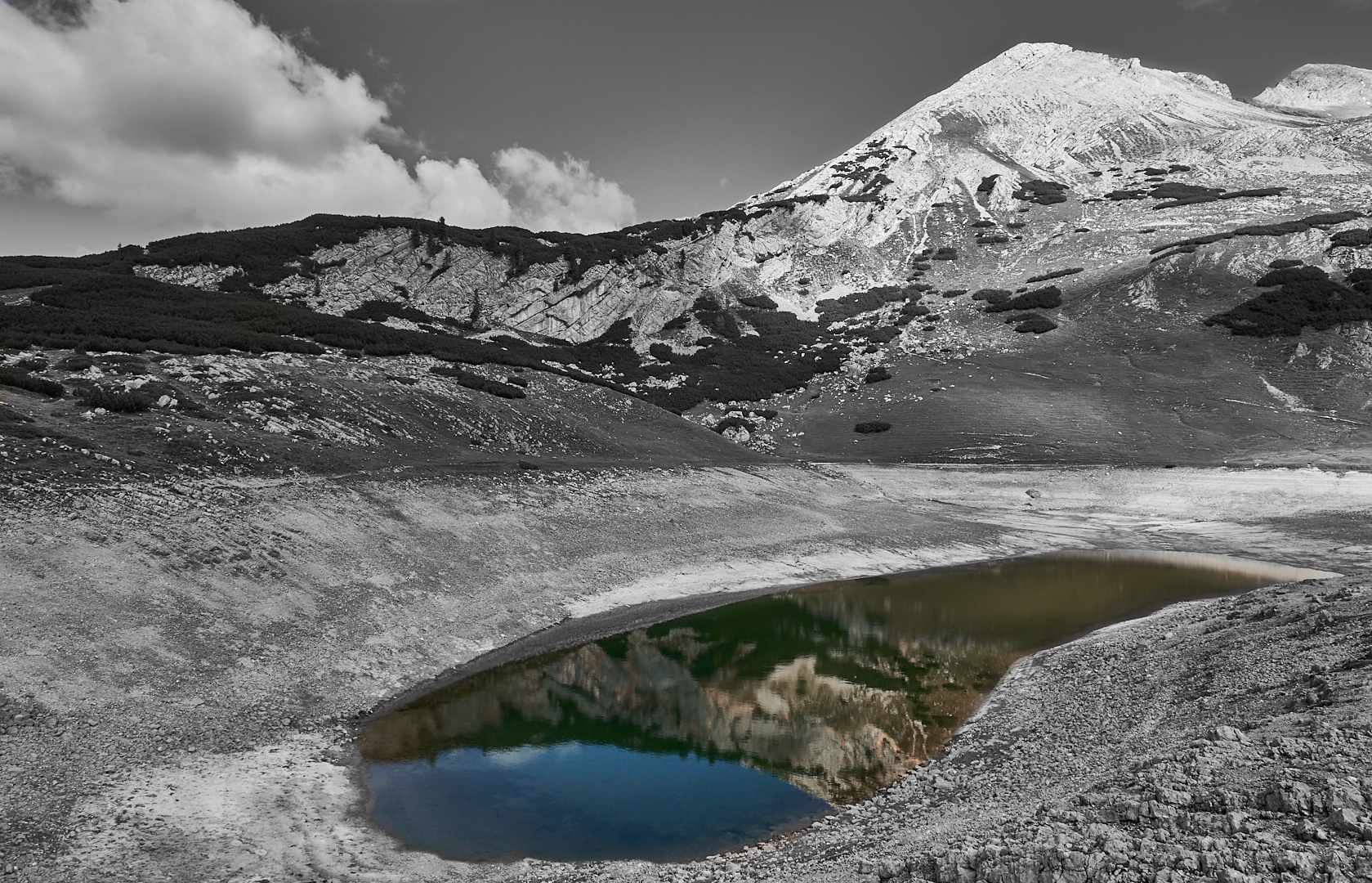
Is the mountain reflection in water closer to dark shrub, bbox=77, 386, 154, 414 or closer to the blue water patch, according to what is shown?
the blue water patch

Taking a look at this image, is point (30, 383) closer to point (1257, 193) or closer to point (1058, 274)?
point (1058, 274)

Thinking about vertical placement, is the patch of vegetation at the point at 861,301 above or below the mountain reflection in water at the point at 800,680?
above

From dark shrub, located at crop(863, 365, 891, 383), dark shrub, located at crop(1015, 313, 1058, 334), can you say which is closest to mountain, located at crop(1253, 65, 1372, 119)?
dark shrub, located at crop(1015, 313, 1058, 334)

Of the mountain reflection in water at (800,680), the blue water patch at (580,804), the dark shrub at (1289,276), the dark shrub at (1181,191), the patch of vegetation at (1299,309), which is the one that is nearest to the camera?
the blue water patch at (580,804)

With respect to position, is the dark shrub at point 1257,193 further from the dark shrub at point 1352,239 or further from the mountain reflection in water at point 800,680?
the mountain reflection in water at point 800,680

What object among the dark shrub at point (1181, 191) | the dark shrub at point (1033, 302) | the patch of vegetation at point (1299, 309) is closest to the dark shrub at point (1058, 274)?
the dark shrub at point (1033, 302)

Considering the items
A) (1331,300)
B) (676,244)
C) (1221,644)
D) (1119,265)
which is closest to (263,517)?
(1221,644)
